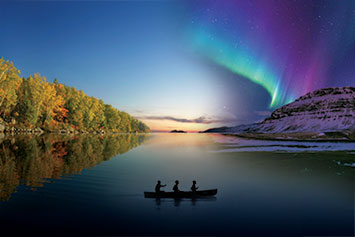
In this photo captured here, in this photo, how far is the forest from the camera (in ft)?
289

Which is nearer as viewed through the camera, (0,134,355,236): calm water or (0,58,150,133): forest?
(0,134,355,236): calm water

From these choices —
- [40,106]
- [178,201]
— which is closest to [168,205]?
[178,201]

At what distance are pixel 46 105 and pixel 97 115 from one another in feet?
184

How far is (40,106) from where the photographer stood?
110 m

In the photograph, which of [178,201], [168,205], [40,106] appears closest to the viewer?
[168,205]

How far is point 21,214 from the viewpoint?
40.5 ft

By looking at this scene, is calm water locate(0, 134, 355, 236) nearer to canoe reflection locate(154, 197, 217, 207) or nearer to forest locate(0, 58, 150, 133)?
canoe reflection locate(154, 197, 217, 207)

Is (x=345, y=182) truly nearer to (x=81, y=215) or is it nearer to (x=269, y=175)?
(x=269, y=175)

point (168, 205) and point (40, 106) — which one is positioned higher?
point (40, 106)

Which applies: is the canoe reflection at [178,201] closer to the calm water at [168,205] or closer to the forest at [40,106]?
the calm water at [168,205]

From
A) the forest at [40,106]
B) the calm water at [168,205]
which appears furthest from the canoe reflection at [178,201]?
the forest at [40,106]

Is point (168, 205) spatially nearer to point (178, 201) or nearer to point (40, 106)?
point (178, 201)

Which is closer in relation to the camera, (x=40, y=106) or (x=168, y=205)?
(x=168, y=205)

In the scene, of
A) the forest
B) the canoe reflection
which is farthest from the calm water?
the forest
